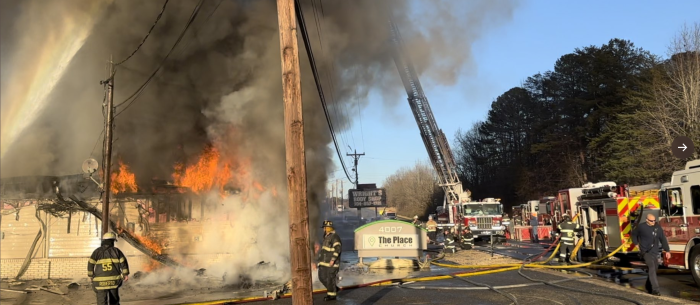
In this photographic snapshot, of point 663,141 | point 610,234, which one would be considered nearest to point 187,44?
point 610,234

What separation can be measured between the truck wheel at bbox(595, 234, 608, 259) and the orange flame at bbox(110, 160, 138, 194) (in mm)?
14103

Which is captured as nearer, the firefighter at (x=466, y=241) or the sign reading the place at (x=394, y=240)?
the sign reading the place at (x=394, y=240)

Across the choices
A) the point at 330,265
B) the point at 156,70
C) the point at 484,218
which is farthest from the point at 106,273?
the point at 484,218

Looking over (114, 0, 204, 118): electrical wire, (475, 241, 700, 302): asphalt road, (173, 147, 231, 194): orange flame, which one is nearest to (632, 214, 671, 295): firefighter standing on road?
(475, 241, 700, 302): asphalt road

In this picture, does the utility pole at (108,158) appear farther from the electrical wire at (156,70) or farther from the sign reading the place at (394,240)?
the sign reading the place at (394,240)

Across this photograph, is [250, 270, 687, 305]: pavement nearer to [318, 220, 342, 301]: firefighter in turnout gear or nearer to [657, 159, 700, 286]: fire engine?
[318, 220, 342, 301]: firefighter in turnout gear

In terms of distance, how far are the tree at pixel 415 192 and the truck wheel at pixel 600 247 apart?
183ft

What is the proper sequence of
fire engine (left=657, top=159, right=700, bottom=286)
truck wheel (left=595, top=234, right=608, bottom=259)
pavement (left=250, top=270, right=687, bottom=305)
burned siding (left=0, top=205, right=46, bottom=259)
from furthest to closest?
burned siding (left=0, top=205, right=46, bottom=259) → truck wheel (left=595, top=234, right=608, bottom=259) → fire engine (left=657, top=159, right=700, bottom=286) → pavement (left=250, top=270, right=687, bottom=305)

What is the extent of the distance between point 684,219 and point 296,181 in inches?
322

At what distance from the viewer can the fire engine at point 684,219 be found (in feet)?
29.6

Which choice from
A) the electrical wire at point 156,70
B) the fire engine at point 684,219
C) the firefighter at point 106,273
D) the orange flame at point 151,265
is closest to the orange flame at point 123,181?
the electrical wire at point 156,70

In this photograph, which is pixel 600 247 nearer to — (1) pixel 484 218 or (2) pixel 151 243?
(1) pixel 484 218

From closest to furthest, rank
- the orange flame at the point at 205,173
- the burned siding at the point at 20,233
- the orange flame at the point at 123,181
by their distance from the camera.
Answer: the burned siding at the point at 20,233 → the orange flame at the point at 205,173 → the orange flame at the point at 123,181

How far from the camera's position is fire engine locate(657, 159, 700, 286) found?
29.6 feet
